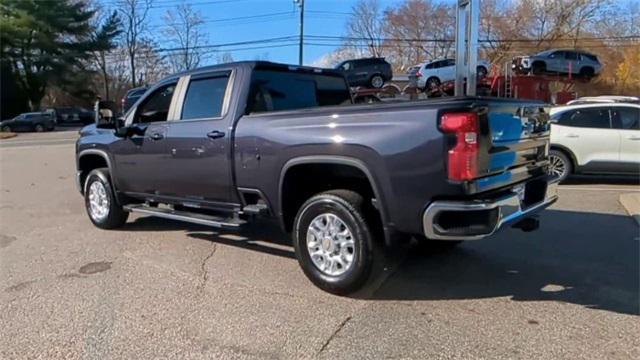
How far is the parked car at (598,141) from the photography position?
10047 mm

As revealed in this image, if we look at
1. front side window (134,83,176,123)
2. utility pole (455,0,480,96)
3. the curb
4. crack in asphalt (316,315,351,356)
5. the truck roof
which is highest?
utility pole (455,0,480,96)

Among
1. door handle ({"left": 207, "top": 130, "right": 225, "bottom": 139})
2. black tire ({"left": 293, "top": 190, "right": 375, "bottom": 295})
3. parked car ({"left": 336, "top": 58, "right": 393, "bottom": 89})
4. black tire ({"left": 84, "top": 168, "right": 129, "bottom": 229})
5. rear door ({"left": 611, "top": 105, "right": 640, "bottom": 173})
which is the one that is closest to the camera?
black tire ({"left": 293, "top": 190, "right": 375, "bottom": 295})

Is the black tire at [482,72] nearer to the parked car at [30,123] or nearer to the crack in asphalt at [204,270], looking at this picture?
the crack in asphalt at [204,270]

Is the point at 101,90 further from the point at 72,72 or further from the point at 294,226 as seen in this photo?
the point at 294,226

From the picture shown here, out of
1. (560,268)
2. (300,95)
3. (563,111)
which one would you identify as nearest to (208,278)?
(300,95)

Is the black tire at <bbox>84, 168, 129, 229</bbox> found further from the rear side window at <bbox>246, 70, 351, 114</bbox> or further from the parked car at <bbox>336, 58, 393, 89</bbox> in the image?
the parked car at <bbox>336, 58, 393, 89</bbox>

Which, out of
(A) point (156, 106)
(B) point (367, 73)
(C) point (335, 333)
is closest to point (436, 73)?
(B) point (367, 73)

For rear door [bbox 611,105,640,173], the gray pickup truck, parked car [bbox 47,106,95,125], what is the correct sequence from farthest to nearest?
1. parked car [bbox 47,106,95,125]
2. rear door [bbox 611,105,640,173]
3. the gray pickup truck

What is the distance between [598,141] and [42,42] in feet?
183

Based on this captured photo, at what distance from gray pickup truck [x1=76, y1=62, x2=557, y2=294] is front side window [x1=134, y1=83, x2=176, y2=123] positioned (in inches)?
0.5

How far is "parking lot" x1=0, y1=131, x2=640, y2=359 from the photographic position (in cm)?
360

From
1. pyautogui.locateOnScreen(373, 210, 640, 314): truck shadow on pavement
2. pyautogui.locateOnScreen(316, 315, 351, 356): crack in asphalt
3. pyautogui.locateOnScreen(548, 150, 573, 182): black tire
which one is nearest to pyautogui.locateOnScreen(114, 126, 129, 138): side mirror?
pyautogui.locateOnScreen(373, 210, 640, 314): truck shadow on pavement

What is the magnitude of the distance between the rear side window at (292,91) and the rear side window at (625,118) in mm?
6334

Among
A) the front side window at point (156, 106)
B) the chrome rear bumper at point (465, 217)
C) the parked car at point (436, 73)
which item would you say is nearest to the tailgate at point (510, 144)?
the chrome rear bumper at point (465, 217)
